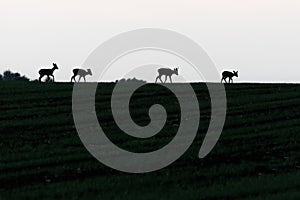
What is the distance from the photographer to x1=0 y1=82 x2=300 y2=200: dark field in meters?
24.5

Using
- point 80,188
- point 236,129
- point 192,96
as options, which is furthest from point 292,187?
point 192,96

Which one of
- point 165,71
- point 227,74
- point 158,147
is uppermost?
point 227,74

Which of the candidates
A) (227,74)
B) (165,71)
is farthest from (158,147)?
(227,74)

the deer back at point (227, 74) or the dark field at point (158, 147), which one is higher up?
the deer back at point (227, 74)

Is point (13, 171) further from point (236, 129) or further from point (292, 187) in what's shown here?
point (236, 129)

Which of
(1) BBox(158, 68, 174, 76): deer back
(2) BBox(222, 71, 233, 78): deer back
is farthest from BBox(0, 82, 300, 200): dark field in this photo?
(2) BBox(222, 71, 233, 78): deer back

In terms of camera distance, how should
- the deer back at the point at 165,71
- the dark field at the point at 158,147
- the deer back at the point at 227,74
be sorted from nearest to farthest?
1. the dark field at the point at 158,147
2. the deer back at the point at 165,71
3. the deer back at the point at 227,74

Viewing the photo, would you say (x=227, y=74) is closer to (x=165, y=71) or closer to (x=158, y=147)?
(x=165, y=71)

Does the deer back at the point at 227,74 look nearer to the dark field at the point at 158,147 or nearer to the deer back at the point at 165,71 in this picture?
the deer back at the point at 165,71

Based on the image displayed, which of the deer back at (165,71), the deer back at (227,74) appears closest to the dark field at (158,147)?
the deer back at (165,71)

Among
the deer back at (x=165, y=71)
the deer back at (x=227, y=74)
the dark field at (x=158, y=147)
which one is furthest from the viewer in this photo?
the deer back at (x=227, y=74)

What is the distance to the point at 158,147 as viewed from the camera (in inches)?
1331

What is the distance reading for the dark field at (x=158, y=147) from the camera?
24469 mm

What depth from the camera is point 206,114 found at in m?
46.3
